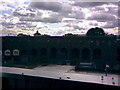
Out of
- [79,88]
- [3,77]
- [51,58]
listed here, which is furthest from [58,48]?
[79,88]

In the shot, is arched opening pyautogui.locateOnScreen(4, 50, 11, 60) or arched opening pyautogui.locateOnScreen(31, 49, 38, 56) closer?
arched opening pyautogui.locateOnScreen(4, 50, 11, 60)

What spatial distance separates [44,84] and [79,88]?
512cm

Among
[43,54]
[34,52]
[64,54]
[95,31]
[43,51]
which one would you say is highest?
[95,31]

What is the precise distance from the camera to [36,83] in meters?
24.0

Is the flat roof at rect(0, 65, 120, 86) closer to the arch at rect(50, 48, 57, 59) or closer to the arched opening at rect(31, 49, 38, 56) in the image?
the arch at rect(50, 48, 57, 59)

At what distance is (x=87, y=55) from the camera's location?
204 ft

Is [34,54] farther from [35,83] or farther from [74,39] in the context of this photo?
[35,83]

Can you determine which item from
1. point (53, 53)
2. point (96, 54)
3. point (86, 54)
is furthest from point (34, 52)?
point (96, 54)

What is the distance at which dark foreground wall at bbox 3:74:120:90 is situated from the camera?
20462mm

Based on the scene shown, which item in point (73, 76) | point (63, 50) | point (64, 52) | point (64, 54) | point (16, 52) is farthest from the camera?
point (16, 52)

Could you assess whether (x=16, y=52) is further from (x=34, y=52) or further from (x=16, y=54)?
(x=34, y=52)

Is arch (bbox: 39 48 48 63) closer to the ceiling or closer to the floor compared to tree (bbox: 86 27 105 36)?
closer to the floor

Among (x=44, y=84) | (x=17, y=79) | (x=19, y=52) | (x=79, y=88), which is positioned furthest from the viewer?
(x=19, y=52)

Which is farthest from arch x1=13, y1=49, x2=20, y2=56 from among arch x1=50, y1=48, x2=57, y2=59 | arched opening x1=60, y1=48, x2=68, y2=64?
arched opening x1=60, y1=48, x2=68, y2=64
